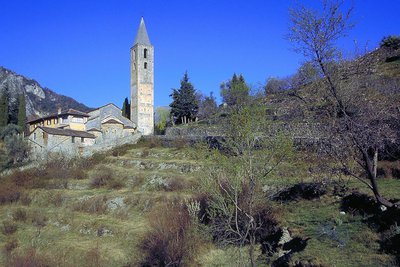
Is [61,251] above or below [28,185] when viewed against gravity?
below

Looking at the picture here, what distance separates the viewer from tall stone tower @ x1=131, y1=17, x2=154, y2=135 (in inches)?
2320

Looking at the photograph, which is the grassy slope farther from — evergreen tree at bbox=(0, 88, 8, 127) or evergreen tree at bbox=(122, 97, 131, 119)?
evergreen tree at bbox=(0, 88, 8, 127)

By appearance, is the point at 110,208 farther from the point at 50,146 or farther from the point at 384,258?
the point at 50,146

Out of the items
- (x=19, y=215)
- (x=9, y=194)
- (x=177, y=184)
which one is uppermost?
(x=177, y=184)

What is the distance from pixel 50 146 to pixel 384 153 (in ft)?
116

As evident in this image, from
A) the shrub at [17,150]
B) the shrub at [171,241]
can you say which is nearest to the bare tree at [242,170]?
the shrub at [171,241]

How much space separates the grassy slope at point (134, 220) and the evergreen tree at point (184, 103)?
20.8 m

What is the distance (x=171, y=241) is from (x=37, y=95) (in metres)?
147

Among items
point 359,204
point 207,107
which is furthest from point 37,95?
point 359,204

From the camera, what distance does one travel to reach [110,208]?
2566 centimetres

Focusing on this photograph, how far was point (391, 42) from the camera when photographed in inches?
2026

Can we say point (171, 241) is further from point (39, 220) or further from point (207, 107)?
point (207, 107)

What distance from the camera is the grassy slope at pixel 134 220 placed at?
12.4 meters

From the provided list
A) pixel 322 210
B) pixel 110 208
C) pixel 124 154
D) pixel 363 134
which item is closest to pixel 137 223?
pixel 110 208
